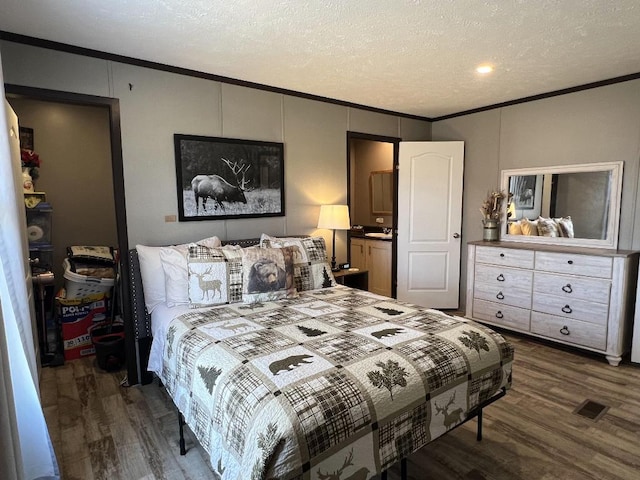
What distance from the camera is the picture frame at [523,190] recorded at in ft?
13.0

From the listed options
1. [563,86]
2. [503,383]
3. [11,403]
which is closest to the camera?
[11,403]

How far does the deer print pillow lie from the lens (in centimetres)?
Answer: 251

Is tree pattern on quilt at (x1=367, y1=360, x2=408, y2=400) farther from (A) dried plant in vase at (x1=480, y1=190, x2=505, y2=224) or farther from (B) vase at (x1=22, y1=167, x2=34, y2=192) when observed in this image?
(B) vase at (x1=22, y1=167, x2=34, y2=192)

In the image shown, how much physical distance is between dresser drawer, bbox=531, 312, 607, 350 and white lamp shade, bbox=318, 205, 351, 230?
2.10m

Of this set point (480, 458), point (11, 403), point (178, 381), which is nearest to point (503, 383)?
point (480, 458)

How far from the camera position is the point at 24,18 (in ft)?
7.07

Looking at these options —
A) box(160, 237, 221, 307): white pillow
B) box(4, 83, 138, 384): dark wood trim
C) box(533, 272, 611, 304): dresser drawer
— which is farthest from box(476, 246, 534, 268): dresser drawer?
box(4, 83, 138, 384): dark wood trim

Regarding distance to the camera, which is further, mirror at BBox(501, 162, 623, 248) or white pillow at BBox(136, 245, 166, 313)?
mirror at BBox(501, 162, 623, 248)

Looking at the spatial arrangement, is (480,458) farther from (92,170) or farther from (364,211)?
(92,170)

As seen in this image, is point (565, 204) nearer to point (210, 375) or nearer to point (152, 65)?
point (210, 375)

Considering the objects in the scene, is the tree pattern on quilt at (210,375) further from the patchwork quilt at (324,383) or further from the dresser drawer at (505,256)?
the dresser drawer at (505,256)

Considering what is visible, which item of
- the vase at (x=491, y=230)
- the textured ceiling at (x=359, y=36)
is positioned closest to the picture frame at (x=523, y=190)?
the vase at (x=491, y=230)

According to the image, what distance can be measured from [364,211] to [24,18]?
456 centimetres

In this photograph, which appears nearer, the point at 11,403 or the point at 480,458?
the point at 11,403
